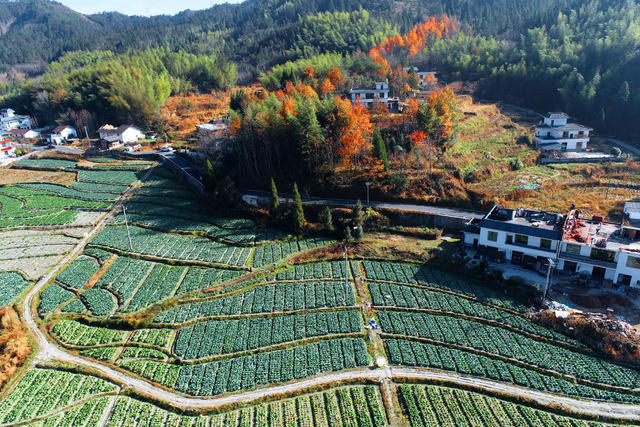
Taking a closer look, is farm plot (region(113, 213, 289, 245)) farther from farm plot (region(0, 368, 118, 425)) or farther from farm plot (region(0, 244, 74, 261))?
farm plot (region(0, 368, 118, 425))

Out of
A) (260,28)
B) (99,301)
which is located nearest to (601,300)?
(99,301)

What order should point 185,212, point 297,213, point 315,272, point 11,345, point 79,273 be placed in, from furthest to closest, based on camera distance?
point 185,212 → point 297,213 → point 79,273 → point 315,272 → point 11,345

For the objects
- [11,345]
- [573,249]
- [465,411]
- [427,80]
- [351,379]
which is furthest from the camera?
[427,80]

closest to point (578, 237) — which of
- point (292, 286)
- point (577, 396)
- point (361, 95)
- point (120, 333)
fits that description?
point (577, 396)

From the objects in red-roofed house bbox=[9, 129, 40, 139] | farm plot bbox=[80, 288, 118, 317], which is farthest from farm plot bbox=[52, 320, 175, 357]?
red-roofed house bbox=[9, 129, 40, 139]

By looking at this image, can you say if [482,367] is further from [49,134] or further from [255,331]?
[49,134]

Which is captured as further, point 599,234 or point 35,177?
point 35,177

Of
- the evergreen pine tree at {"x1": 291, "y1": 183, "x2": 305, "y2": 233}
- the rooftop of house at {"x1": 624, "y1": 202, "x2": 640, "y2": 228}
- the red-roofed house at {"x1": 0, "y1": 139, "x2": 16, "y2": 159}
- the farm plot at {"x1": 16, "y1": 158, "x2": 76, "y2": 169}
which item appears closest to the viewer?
the rooftop of house at {"x1": 624, "y1": 202, "x2": 640, "y2": 228}

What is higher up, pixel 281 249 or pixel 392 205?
pixel 392 205

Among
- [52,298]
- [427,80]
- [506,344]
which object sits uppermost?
[427,80]
